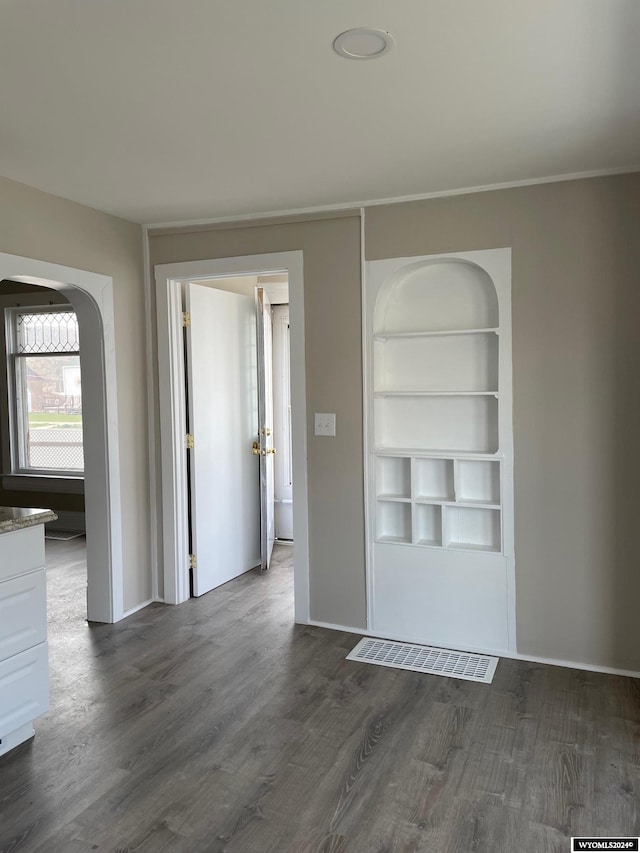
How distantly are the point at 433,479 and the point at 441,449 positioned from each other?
178 mm

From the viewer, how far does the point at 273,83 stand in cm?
228

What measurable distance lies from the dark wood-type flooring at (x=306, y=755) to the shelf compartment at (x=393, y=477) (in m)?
0.89

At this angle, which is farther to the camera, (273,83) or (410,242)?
(410,242)

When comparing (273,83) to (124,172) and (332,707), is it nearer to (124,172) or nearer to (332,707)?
(124,172)

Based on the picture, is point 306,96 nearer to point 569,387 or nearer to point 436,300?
point 436,300

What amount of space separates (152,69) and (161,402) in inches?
96.5

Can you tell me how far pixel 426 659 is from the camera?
11.6 feet

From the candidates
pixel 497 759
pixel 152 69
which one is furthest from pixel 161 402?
pixel 497 759

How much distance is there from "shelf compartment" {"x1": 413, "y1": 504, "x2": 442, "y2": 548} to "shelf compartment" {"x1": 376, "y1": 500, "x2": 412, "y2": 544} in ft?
0.20

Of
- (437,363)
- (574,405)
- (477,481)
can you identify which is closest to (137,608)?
(477,481)

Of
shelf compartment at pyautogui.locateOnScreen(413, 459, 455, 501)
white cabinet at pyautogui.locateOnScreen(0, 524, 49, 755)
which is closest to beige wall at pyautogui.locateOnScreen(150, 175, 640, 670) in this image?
shelf compartment at pyautogui.locateOnScreen(413, 459, 455, 501)

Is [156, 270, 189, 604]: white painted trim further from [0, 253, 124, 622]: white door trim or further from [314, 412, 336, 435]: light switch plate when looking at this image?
[314, 412, 336, 435]: light switch plate

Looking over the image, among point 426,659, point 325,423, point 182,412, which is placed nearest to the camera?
point 426,659

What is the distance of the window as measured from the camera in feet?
21.6
